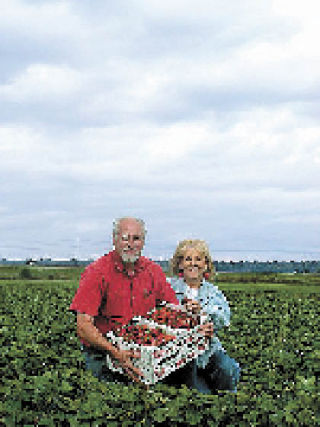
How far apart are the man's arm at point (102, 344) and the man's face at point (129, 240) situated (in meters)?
0.51

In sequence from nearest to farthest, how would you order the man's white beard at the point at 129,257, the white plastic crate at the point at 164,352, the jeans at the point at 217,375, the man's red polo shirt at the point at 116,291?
the white plastic crate at the point at 164,352
the man's white beard at the point at 129,257
the man's red polo shirt at the point at 116,291
the jeans at the point at 217,375

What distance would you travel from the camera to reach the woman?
4.83m

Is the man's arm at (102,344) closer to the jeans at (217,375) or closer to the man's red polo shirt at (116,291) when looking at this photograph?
the man's red polo shirt at (116,291)

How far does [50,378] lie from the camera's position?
5098mm

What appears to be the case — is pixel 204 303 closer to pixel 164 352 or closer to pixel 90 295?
pixel 164 352

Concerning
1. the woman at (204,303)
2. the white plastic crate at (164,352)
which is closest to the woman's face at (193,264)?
the woman at (204,303)

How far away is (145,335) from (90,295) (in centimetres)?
49

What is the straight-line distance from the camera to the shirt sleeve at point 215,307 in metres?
4.82

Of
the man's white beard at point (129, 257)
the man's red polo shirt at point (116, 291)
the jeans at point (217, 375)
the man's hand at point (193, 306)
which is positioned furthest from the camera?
the jeans at point (217, 375)

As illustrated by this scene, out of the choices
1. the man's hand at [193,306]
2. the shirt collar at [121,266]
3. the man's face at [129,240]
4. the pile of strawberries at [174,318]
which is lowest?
the pile of strawberries at [174,318]

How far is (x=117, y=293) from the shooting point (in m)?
4.62

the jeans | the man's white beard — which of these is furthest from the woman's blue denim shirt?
the man's white beard

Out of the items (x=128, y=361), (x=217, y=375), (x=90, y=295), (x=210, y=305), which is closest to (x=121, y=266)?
(x=90, y=295)

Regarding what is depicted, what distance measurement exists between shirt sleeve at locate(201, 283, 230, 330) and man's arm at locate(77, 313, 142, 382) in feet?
2.52
